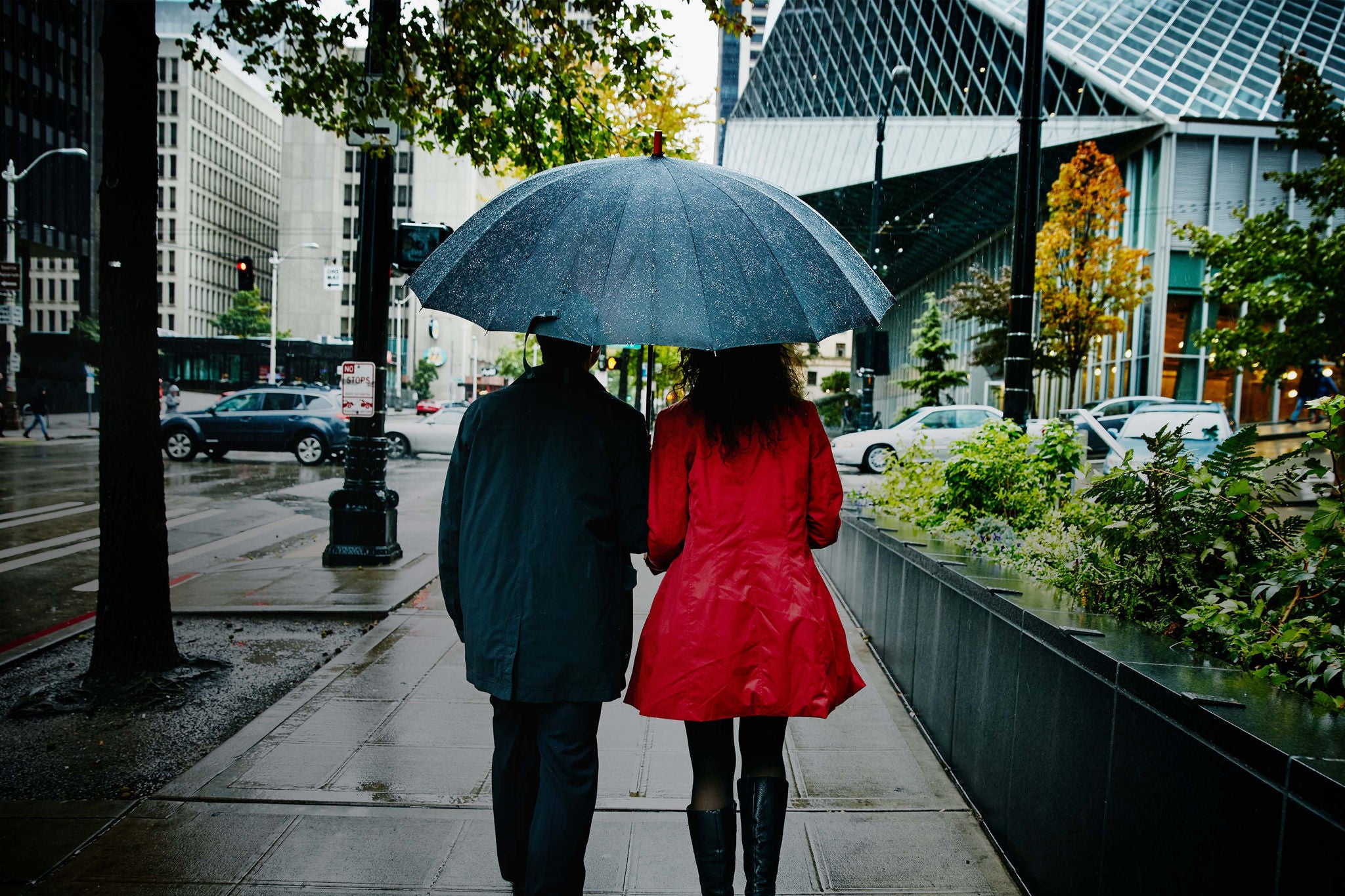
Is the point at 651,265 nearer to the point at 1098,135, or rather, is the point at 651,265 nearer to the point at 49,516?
the point at 49,516

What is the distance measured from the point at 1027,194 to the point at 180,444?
2070 centimetres

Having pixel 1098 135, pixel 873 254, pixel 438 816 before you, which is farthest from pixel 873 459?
pixel 438 816

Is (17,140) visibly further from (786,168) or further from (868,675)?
(868,675)

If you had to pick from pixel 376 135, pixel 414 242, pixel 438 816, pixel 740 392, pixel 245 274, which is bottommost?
pixel 438 816

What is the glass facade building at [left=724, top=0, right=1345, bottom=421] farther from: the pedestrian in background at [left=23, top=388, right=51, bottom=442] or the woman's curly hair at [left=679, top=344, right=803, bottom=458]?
the pedestrian in background at [left=23, top=388, right=51, bottom=442]

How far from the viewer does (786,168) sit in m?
53.2

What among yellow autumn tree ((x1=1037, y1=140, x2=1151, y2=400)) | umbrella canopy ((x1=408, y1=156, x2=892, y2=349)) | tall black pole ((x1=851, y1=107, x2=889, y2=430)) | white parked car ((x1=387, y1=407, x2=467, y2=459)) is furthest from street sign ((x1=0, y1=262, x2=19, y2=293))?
umbrella canopy ((x1=408, y1=156, x2=892, y2=349))

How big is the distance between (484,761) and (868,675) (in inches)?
103

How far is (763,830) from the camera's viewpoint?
8.81 feet

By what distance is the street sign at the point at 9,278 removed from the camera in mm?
27797

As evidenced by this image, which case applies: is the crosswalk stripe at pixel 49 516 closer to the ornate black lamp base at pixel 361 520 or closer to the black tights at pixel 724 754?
the ornate black lamp base at pixel 361 520

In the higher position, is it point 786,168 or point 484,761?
point 786,168

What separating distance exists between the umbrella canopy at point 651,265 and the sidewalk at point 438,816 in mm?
1913

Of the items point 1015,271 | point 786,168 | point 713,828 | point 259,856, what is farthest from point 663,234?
point 786,168
